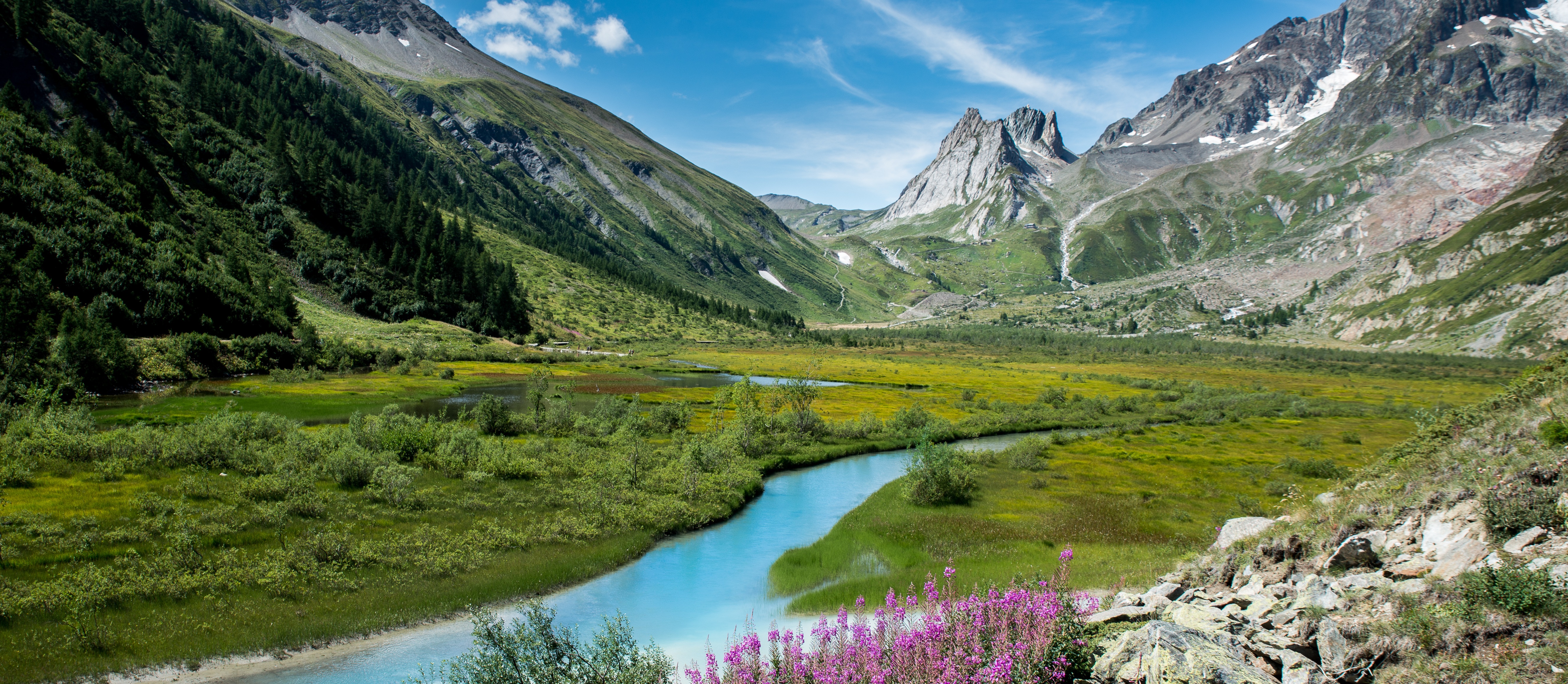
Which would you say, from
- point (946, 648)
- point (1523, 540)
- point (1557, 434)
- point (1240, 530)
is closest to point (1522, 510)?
point (1523, 540)

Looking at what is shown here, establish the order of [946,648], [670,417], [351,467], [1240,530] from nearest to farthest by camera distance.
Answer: [946,648]
[1240,530]
[351,467]
[670,417]

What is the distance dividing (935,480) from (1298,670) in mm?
29299

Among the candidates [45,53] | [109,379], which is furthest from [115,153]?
[109,379]

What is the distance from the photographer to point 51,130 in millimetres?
94688

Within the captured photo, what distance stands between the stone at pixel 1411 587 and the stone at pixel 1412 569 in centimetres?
54

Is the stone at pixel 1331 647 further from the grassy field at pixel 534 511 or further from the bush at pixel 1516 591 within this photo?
the grassy field at pixel 534 511

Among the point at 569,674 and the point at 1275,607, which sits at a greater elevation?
the point at 1275,607

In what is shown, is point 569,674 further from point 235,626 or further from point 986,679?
point 235,626

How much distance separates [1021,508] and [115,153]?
131809 mm

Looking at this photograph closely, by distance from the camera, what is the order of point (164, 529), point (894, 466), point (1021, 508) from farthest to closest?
point (894, 466)
point (1021, 508)
point (164, 529)

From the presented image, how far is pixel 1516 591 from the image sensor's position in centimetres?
848

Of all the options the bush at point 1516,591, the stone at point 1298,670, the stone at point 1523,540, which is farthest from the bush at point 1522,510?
the stone at point 1298,670

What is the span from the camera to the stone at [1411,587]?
1030 cm

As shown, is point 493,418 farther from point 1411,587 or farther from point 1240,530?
point 1411,587
